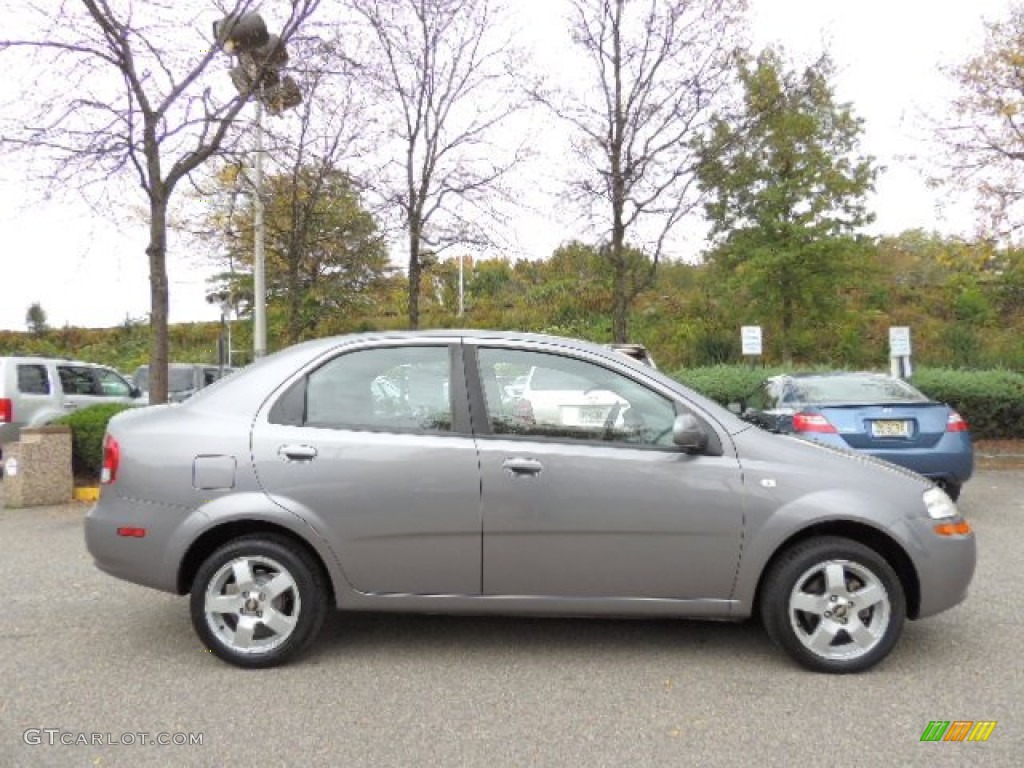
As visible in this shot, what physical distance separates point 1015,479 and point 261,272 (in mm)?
12428

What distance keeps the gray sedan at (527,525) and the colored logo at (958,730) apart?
0.52 metres

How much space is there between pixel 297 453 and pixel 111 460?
0.97 m

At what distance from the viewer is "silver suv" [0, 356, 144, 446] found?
10.3m

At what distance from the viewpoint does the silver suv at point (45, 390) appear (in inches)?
405

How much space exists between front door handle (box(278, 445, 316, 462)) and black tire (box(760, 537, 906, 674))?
2.25 meters

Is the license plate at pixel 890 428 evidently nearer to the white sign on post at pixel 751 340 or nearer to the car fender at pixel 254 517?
the car fender at pixel 254 517

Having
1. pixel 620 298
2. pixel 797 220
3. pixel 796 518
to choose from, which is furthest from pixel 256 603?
pixel 797 220

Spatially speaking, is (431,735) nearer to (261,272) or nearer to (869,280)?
(261,272)

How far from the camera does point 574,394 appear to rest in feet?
12.8

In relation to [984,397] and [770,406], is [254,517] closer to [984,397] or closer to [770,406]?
[770,406]

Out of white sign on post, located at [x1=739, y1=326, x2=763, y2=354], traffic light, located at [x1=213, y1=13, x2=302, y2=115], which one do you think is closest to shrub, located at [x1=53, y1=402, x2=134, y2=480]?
traffic light, located at [x1=213, y1=13, x2=302, y2=115]

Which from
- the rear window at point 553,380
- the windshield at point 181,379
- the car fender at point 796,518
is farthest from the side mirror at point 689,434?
the windshield at point 181,379

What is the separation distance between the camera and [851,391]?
25.2 feet

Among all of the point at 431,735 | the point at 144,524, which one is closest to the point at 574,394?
the point at 431,735
